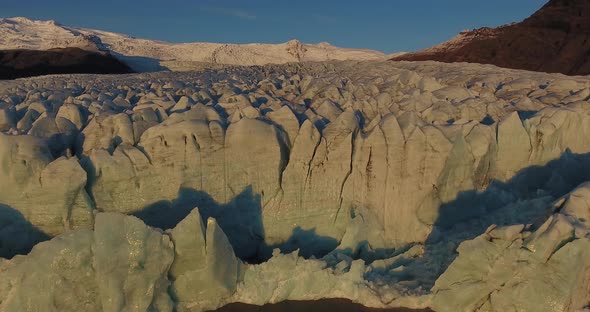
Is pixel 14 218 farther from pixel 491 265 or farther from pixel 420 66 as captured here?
pixel 420 66

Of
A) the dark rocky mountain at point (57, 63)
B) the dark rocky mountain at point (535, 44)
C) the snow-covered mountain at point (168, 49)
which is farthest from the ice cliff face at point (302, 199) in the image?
the snow-covered mountain at point (168, 49)

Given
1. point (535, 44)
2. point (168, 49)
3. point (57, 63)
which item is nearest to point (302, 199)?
point (57, 63)

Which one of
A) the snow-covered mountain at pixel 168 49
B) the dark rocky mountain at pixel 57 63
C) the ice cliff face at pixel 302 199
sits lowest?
the ice cliff face at pixel 302 199

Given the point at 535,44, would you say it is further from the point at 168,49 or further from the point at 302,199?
the point at 302,199

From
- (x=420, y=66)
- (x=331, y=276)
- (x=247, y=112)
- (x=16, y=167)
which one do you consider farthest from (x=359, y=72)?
(x=16, y=167)

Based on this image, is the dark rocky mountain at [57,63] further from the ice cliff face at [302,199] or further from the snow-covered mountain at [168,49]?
the ice cliff face at [302,199]

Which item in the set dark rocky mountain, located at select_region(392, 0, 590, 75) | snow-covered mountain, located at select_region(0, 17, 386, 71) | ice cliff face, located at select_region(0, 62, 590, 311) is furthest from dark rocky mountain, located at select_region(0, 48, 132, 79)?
ice cliff face, located at select_region(0, 62, 590, 311)
